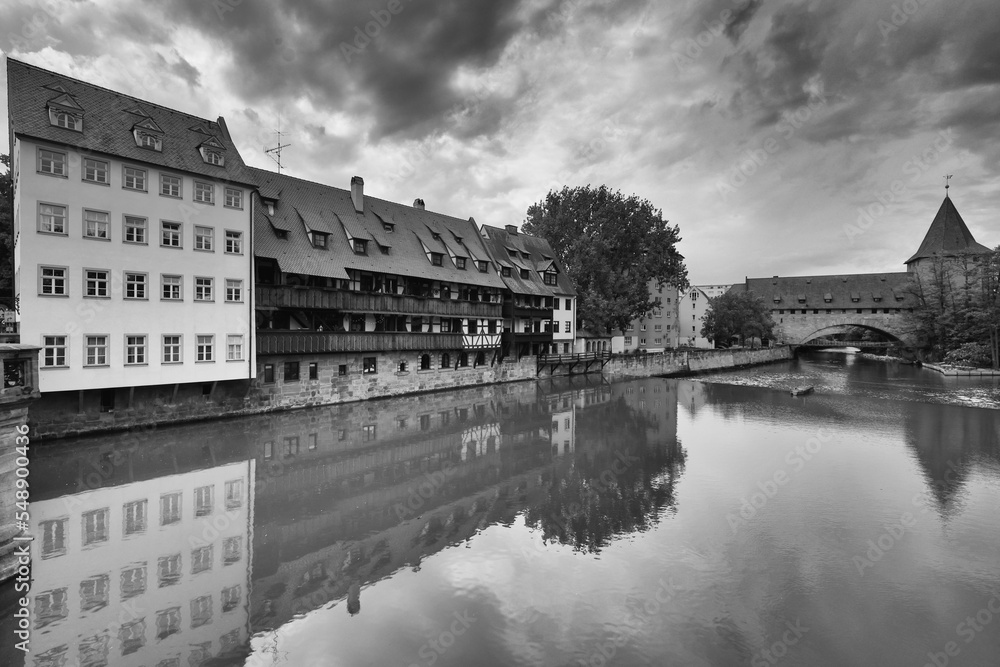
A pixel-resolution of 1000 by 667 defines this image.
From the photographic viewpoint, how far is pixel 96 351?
55.4 ft

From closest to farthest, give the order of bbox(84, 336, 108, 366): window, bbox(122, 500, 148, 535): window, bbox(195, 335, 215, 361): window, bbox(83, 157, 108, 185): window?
bbox(122, 500, 148, 535): window → bbox(84, 336, 108, 366): window → bbox(83, 157, 108, 185): window → bbox(195, 335, 215, 361): window

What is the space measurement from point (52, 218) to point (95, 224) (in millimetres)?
1122

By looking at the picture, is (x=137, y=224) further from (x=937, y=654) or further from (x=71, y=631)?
(x=937, y=654)

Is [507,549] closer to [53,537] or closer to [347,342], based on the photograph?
[53,537]

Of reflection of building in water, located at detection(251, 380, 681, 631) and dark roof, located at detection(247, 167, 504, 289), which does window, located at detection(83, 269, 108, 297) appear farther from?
reflection of building in water, located at detection(251, 380, 681, 631)

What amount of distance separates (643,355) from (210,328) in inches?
1375

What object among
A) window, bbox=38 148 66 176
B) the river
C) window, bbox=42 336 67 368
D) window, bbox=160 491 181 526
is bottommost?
the river

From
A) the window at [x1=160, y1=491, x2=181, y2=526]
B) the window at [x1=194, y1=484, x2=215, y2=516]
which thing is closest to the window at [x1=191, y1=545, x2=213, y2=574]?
the window at [x1=160, y1=491, x2=181, y2=526]

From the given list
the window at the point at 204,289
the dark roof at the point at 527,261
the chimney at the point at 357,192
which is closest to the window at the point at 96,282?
the window at the point at 204,289

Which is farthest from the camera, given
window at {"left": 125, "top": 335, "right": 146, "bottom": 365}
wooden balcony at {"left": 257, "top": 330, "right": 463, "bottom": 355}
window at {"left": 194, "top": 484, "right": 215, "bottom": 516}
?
wooden balcony at {"left": 257, "top": 330, "right": 463, "bottom": 355}

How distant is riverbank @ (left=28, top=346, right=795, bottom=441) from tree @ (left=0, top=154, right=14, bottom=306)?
28.7 ft

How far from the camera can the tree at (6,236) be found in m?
22.1

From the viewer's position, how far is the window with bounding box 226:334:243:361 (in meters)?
20.3

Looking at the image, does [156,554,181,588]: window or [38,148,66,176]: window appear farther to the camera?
[38,148,66,176]: window
